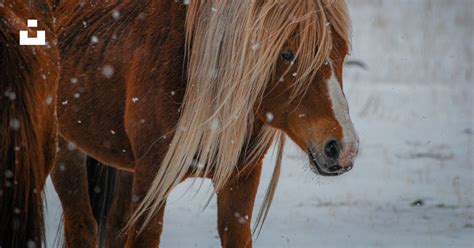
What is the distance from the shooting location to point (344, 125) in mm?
4074

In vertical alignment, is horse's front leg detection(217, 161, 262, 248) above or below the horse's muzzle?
below

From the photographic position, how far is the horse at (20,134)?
298cm

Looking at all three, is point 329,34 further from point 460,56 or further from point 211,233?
point 460,56

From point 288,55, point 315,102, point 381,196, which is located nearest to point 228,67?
point 288,55

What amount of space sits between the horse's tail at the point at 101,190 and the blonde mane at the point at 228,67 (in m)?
1.15

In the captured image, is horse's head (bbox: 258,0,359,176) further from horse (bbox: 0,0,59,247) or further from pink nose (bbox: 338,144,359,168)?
horse (bbox: 0,0,59,247)

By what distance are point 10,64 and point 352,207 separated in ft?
16.1

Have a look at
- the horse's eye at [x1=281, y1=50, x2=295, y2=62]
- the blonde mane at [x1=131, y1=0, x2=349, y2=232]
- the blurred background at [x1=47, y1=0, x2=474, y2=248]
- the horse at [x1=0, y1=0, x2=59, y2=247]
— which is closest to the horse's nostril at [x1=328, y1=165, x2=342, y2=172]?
the blurred background at [x1=47, y1=0, x2=474, y2=248]

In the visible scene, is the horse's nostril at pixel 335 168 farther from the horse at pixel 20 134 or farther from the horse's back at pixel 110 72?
the horse at pixel 20 134

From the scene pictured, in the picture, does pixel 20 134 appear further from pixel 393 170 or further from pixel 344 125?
pixel 393 170

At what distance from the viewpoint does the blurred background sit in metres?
6.65

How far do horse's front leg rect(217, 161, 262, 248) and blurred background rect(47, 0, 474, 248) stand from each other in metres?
0.31

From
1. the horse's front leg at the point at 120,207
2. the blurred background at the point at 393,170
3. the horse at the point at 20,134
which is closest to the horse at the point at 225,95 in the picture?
the blurred background at the point at 393,170

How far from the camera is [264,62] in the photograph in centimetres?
420
